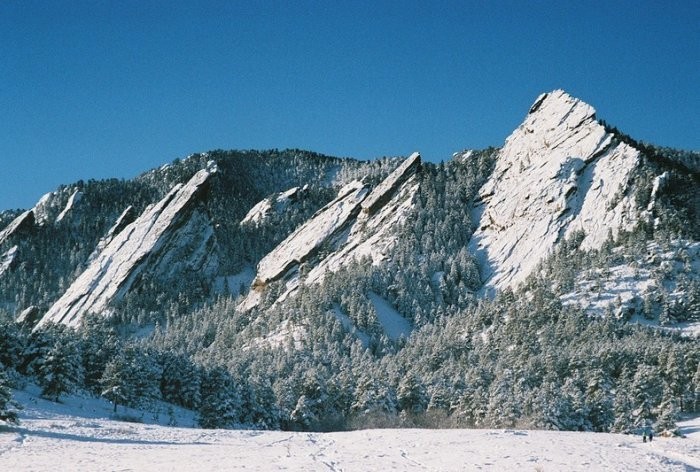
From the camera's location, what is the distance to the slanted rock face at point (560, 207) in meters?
167

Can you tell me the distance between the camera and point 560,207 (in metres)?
178

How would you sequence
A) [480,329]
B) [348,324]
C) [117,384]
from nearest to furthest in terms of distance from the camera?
[117,384] < [480,329] < [348,324]

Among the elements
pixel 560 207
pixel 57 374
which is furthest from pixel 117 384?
pixel 560 207

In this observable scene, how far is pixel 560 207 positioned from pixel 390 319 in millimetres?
61794

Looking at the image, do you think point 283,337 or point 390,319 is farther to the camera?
point 390,319

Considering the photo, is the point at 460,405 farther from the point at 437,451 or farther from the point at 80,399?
the point at 437,451

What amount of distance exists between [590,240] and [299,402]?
104 m

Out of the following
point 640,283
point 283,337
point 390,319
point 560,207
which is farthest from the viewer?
point 560,207

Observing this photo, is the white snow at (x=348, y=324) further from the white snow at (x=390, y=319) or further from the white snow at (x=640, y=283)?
the white snow at (x=640, y=283)

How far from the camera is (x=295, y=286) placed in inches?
7761

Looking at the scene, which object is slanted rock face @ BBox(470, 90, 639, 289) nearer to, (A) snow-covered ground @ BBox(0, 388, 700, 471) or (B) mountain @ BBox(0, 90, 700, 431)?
(B) mountain @ BBox(0, 90, 700, 431)

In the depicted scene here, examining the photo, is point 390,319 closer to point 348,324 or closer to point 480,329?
point 348,324

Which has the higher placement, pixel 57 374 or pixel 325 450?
pixel 57 374

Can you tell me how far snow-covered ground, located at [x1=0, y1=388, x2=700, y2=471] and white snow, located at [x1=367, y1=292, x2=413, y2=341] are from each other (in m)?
107
